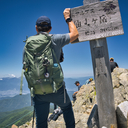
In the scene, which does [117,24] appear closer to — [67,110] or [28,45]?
[28,45]

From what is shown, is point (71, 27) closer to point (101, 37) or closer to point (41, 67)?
point (101, 37)

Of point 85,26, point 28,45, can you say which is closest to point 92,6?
point 85,26

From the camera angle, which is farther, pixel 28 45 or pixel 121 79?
pixel 121 79

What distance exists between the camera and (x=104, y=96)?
254cm

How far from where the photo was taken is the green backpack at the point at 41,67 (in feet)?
5.92

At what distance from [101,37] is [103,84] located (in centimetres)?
119

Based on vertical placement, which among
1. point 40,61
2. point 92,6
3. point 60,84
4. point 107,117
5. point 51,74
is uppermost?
point 92,6

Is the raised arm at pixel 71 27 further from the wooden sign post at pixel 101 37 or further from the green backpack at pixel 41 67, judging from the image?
the green backpack at pixel 41 67

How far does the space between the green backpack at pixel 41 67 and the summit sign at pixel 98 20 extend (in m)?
1.13

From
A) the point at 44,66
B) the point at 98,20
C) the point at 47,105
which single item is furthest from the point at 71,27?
the point at 47,105

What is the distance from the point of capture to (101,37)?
2.48 m

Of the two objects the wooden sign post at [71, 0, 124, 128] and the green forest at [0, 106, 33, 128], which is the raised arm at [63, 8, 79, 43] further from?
the green forest at [0, 106, 33, 128]

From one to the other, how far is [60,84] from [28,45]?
3.22 feet

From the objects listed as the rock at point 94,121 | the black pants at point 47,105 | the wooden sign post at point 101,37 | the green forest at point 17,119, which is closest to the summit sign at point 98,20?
the wooden sign post at point 101,37
